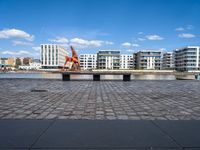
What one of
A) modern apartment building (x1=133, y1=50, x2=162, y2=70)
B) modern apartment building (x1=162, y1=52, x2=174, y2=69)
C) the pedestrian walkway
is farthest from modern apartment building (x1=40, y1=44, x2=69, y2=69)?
the pedestrian walkway

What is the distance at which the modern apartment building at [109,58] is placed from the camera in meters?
130

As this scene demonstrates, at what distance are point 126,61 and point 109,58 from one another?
17.7 m

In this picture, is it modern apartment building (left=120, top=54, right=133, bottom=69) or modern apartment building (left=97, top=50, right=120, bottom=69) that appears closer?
modern apartment building (left=97, top=50, right=120, bottom=69)

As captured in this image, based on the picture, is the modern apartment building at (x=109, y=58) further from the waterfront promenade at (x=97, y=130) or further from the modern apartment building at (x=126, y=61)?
the waterfront promenade at (x=97, y=130)

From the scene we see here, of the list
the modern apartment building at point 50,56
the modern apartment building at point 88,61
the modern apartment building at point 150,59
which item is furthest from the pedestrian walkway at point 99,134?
the modern apartment building at point 88,61

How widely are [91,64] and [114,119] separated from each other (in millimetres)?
152779

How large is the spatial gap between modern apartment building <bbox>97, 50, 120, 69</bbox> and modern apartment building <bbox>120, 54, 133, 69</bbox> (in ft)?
27.9

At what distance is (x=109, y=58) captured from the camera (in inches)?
5118

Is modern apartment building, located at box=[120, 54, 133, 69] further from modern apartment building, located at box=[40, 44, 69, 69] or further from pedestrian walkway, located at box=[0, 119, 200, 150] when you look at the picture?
pedestrian walkway, located at box=[0, 119, 200, 150]

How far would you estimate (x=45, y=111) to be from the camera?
5727 millimetres

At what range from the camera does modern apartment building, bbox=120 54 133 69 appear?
5468 inches

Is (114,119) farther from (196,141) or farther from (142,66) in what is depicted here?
(142,66)

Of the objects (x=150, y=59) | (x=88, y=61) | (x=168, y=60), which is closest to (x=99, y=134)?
(x=150, y=59)

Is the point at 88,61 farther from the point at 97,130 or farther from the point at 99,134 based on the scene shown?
the point at 99,134
